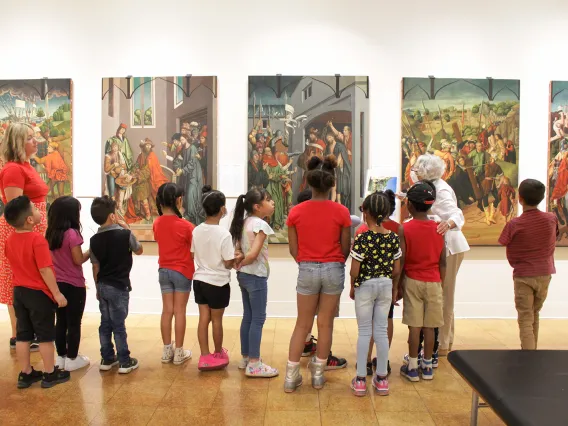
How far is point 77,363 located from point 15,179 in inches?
71.0

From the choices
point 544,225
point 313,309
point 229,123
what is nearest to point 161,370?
point 313,309

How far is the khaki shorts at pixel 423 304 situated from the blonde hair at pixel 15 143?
3783mm

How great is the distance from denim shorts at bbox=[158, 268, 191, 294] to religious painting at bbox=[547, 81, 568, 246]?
4954 mm

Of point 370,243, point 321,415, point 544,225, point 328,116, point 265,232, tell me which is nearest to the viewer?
point 321,415

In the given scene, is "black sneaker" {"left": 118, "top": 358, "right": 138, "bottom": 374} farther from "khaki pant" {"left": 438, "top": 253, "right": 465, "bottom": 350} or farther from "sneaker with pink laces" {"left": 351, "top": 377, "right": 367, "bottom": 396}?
"khaki pant" {"left": 438, "top": 253, "right": 465, "bottom": 350}

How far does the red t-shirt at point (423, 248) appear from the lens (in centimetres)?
416

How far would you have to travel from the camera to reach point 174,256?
460cm

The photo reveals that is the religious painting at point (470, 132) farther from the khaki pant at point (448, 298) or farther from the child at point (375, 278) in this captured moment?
the child at point (375, 278)

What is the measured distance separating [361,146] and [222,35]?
7.88 feet

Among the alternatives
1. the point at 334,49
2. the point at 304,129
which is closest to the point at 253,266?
the point at 304,129

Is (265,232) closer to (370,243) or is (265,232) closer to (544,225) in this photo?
(370,243)

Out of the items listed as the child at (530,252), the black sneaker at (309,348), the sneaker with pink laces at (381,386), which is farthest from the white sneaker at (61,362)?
the child at (530,252)

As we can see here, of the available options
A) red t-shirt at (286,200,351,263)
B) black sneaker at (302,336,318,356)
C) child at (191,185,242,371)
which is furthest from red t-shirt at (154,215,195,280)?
black sneaker at (302,336,318,356)

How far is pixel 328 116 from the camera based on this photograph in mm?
6488
